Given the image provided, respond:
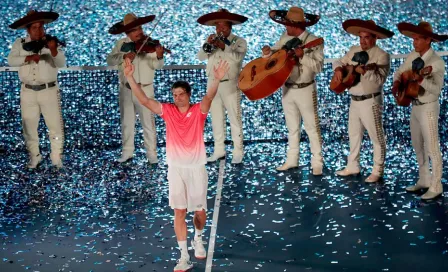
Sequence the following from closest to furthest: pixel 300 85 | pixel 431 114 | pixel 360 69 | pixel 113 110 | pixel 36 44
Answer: pixel 431 114
pixel 360 69
pixel 300 85
pixel 36 44
pixel 113 110

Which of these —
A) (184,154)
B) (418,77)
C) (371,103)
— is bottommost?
(184,154)

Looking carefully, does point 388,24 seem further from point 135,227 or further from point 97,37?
point 135,227

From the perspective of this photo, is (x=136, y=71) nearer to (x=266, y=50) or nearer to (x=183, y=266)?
(x=266, y=50)

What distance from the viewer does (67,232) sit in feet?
29.2

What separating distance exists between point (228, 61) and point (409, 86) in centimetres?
248

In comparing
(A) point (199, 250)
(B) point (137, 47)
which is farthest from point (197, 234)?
(B) point (137, 47)

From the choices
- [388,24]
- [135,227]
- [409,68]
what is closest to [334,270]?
[135,227]

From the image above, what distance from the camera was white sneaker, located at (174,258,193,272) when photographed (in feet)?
25.6

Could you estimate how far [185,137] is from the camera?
7.90 metres

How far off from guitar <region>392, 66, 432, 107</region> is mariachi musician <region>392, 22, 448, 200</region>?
0.05 ft

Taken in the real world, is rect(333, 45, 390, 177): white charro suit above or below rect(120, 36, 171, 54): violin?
below

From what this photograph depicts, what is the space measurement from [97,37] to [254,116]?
256 centimetres

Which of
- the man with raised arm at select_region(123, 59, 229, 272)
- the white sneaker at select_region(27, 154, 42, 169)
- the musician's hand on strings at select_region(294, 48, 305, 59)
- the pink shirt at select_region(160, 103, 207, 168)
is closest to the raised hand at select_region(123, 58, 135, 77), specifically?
the man with raised arm at select_region(123, 59, 229, 272)

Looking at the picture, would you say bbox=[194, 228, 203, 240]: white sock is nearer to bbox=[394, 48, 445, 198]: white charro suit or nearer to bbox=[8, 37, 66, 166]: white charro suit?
bbox=[394, 48, 445, 198]: white charro suit
